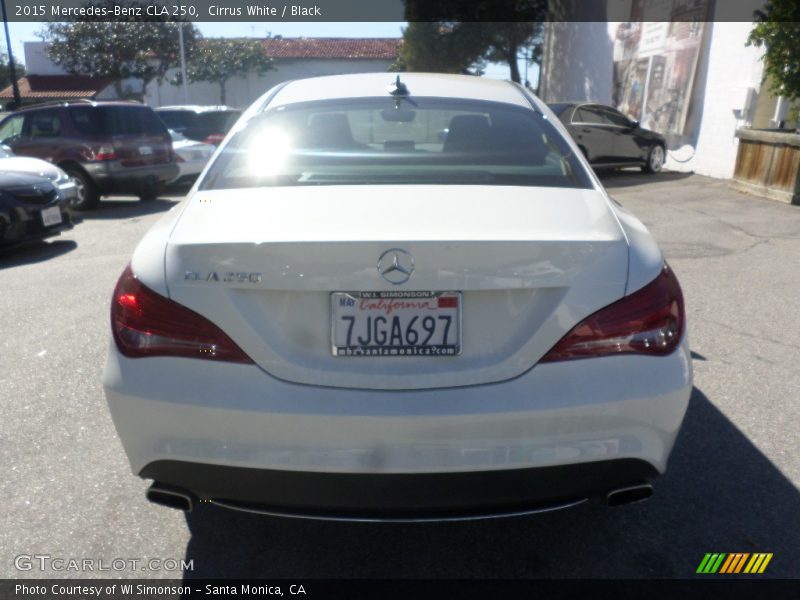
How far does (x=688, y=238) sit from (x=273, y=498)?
774cm

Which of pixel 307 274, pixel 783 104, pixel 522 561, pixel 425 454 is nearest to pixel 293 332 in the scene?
pixel 307 274

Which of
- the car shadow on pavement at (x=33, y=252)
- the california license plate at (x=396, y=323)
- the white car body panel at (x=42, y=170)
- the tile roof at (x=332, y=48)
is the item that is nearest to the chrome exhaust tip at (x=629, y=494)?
the california license plate at (x=396, y=323)

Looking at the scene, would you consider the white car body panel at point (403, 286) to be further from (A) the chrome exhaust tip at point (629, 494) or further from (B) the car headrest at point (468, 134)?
(B) the car headrest at point (468, 134)

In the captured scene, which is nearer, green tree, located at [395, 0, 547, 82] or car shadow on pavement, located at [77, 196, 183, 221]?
car shadow on pavement, located at [77, 196, 183, 221]

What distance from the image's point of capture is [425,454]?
7.67 feet

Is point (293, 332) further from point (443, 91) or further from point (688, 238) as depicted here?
point (688, 238)

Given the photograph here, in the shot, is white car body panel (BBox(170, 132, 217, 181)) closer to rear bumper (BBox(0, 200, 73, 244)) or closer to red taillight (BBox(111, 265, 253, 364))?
rear bumper (BBox(0, 200, 73, 244))

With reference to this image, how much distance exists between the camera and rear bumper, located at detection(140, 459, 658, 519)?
2363mm

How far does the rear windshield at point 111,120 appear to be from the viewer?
1270cm

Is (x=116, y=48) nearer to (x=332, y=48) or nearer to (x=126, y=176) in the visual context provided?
(x=332, y=48)

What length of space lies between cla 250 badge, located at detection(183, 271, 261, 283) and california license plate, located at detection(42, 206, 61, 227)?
273 inches

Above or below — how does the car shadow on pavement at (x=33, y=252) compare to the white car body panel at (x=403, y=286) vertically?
below

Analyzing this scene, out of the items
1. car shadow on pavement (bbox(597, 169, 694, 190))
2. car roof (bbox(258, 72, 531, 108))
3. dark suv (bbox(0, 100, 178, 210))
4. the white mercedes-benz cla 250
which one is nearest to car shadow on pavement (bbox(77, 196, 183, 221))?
dark suv (bbox(0, 100, 178, 210))

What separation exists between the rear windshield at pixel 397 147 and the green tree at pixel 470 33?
112ft
